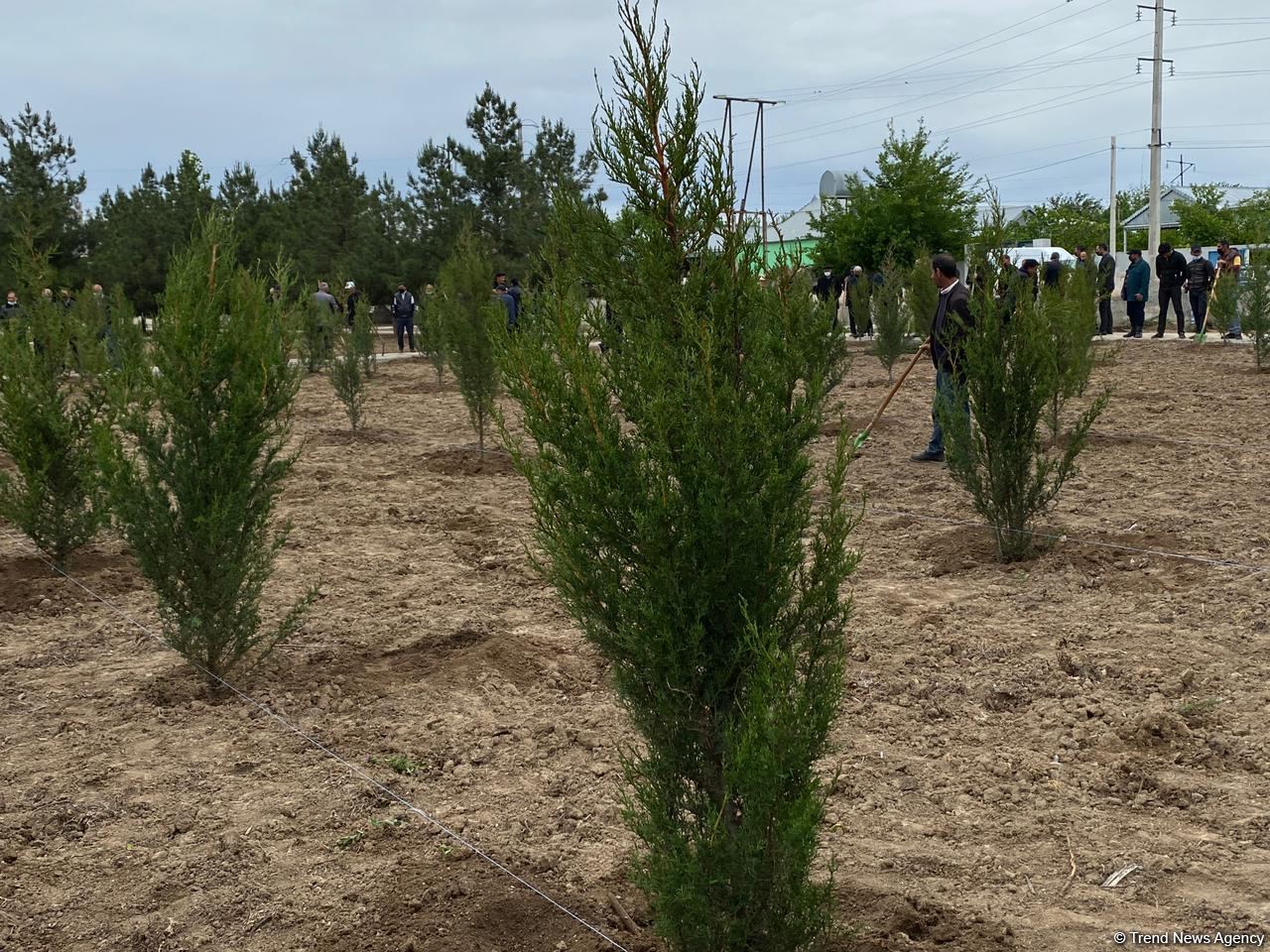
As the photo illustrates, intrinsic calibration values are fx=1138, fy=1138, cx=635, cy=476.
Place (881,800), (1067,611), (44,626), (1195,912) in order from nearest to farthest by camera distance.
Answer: (1195,912), (881,800), (1067,611), (44,626)

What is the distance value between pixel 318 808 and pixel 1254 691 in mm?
3455

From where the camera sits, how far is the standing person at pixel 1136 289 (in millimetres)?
19625

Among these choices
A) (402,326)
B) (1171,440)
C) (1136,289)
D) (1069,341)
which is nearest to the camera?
(1069,341)

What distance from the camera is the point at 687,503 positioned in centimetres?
249

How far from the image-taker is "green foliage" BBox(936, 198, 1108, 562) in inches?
234

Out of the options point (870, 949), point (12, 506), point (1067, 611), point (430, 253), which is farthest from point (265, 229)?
point (870, 949)

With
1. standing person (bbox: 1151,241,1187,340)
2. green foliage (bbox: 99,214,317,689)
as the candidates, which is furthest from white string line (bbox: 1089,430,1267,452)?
standing person (bbox: 1151,241,1187,340)

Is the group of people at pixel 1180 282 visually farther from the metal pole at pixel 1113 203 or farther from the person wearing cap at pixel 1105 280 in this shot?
the metal pole at pixel 1113 203

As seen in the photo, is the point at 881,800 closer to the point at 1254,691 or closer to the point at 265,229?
the point at 1254,691

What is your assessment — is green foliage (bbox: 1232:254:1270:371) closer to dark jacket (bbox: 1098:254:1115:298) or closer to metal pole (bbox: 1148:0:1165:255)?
dark jacket (bbox: 1098:254:1115:298)

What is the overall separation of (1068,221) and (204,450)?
66.9 m

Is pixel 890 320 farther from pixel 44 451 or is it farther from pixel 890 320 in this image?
pixel 44 451

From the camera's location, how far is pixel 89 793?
389 centimetres

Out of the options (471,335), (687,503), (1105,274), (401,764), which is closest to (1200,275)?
(1105,274)
